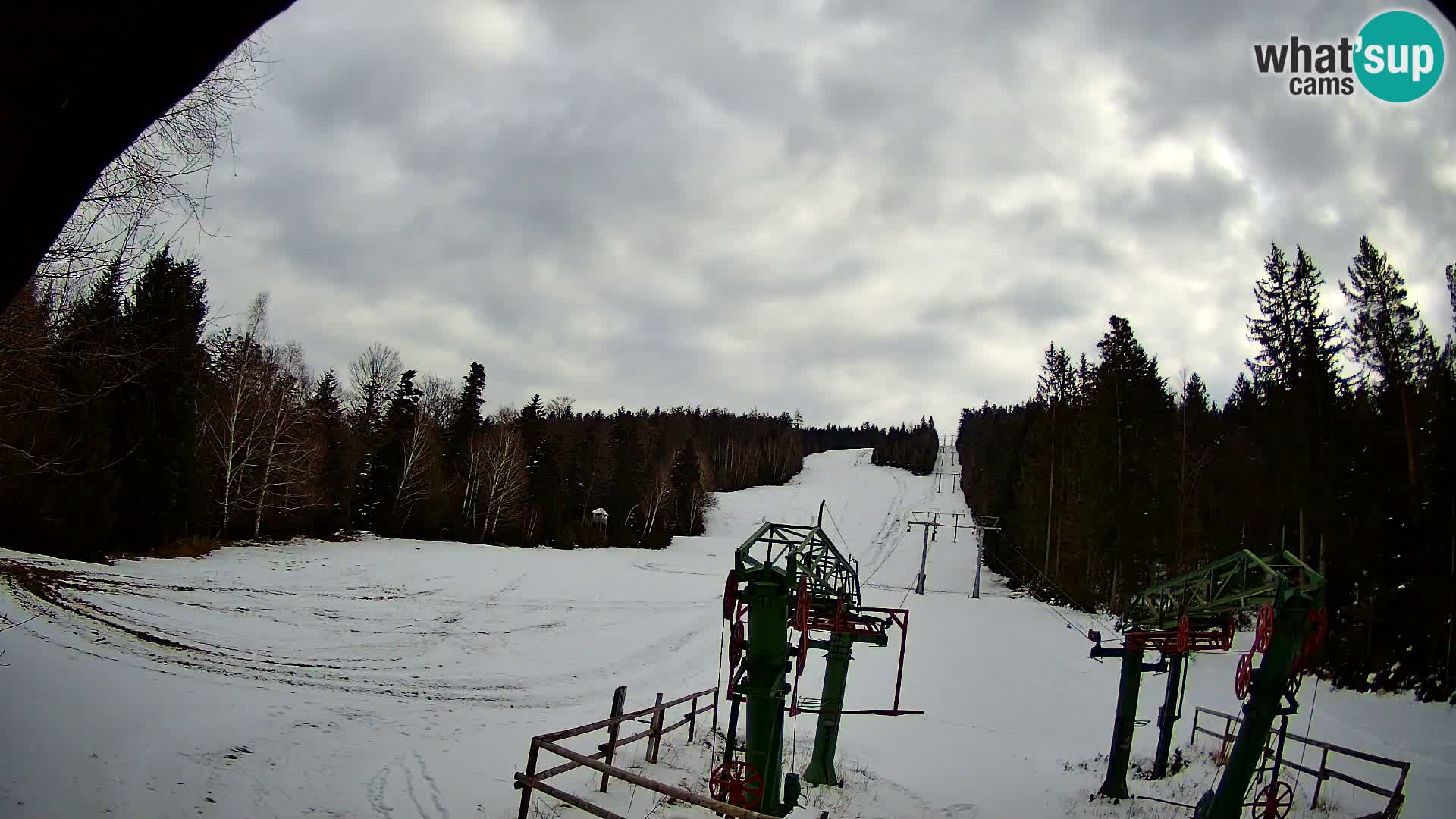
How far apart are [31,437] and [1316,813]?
34.8 m

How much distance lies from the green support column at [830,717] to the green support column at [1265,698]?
7.17 metres

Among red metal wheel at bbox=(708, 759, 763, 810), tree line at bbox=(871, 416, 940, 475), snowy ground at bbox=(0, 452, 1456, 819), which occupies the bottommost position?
snowy ground at bbox=(0, 452, 1456, 819)

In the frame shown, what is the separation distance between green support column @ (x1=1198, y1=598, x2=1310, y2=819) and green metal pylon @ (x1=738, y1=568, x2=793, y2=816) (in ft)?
25.8

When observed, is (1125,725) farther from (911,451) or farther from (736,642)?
(911,451)

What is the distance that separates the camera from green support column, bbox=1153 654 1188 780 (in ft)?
51.8

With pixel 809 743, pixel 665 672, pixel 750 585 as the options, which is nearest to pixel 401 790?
pixel 750 585

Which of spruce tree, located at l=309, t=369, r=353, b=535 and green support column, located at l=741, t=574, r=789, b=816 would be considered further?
spruce tree, located at l=309, t=369, r=353, b=535

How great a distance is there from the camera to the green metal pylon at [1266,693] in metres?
11.5

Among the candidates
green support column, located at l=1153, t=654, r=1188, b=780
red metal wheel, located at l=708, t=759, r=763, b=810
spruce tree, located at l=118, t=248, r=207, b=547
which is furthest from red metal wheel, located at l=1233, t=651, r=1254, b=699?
spruce tree, located at l=118, t=248, r=207, b=547

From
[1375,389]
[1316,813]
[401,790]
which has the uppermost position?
[1375,389]

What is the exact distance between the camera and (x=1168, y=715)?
16172mm

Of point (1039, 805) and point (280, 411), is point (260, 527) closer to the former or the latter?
point (280, 411)

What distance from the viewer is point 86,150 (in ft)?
7.27

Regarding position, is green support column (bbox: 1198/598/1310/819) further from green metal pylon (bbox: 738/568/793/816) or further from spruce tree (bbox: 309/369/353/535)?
spruce tree (bbox: 309/369/353/535)
